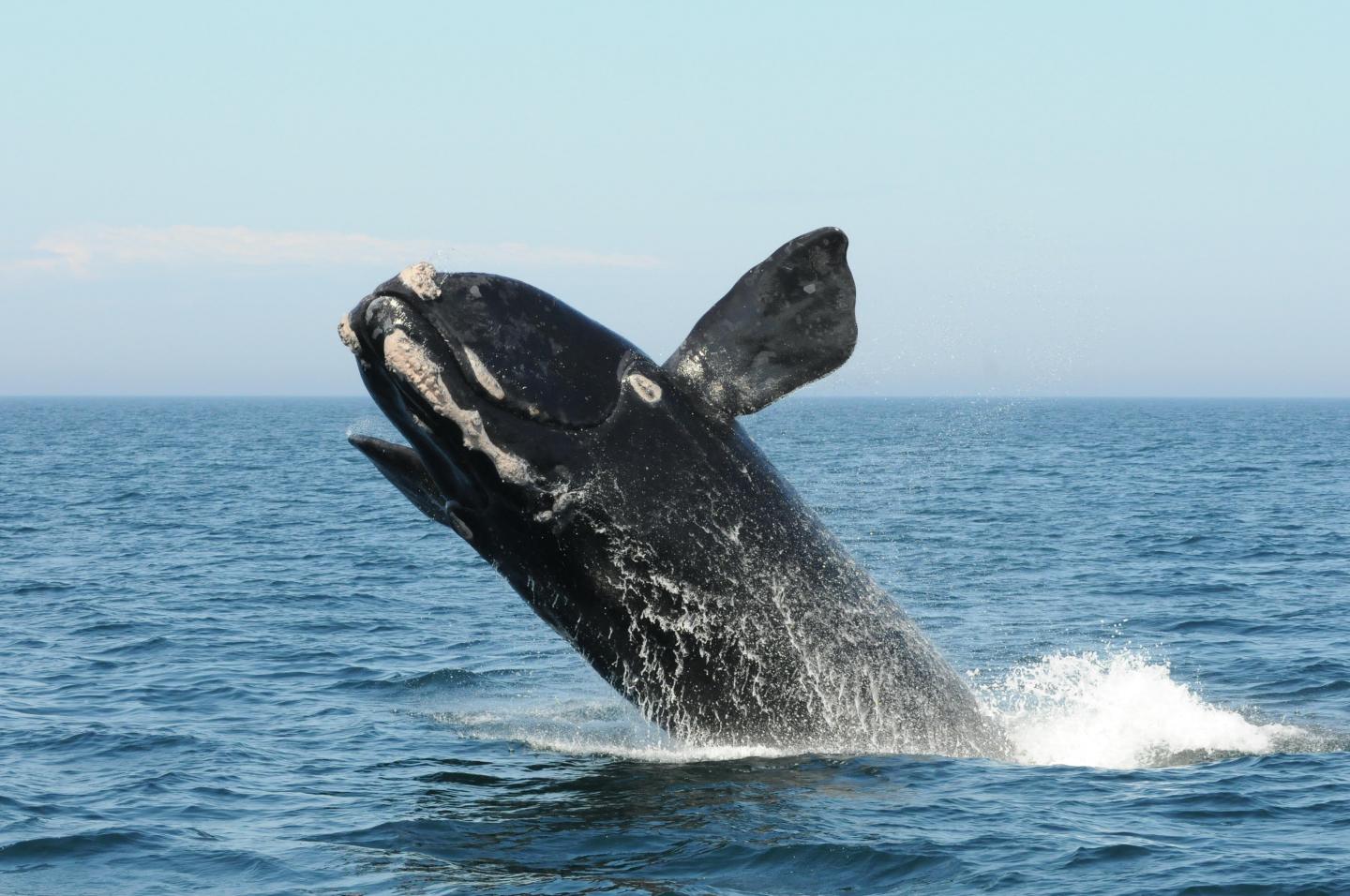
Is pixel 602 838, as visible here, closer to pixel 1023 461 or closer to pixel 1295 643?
pixel 1295 643

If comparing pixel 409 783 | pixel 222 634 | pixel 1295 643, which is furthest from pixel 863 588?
pixel 222 634

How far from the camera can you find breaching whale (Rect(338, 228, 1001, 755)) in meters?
9.63

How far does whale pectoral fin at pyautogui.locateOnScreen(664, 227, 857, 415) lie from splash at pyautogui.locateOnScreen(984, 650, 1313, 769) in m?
4.78

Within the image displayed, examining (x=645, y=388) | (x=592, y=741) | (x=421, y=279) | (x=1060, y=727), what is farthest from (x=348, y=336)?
(x=1060, y=727)

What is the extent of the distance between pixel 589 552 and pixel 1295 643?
511 inches

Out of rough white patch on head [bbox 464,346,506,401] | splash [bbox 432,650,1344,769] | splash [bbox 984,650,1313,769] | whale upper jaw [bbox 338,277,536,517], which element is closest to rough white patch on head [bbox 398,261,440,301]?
whale upper jaw [bbox 338,277,536,517]

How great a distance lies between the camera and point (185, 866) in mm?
10633

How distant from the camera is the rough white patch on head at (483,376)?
31.2ft

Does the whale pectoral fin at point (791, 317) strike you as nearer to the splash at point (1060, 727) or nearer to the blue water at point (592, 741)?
the blue water at point (592, 741)

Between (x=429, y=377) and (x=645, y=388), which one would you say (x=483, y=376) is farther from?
(x=645, y=388)

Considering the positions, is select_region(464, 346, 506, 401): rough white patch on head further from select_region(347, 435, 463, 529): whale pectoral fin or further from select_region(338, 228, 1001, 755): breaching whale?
select_region(347, 435, 463, 529): whale pectoral fin

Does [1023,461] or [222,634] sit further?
[1023,461]

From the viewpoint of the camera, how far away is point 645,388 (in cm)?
1019

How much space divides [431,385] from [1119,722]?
8339 mm
